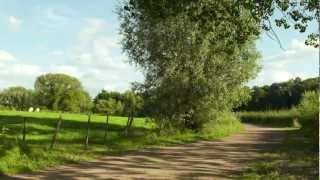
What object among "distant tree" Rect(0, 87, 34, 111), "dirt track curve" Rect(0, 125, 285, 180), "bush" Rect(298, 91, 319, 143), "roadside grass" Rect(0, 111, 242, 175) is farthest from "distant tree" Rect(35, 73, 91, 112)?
"dirt track curve" Rect(0, 125, 285, 180)

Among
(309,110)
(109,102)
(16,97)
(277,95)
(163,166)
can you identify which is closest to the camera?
(163,166)

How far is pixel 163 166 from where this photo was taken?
62.3 feet

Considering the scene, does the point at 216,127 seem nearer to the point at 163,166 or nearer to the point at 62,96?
the point at 163,166

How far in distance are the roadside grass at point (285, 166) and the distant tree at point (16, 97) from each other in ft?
454

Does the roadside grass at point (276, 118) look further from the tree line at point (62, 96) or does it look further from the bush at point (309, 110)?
the tree line at point (62, 96)

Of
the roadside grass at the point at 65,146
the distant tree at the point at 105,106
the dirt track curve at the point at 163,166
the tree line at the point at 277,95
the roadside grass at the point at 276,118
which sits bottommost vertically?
the dirt track curve at the point at 163,166

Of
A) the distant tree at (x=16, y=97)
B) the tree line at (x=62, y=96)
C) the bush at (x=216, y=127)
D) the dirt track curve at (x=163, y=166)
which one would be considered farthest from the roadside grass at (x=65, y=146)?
the distant tree at (x=16, y=97)

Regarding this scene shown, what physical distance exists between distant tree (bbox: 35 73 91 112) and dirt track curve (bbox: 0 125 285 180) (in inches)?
4830

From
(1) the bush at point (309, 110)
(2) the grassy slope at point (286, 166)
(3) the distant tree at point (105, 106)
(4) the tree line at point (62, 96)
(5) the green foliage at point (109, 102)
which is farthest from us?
(4) the tree line at point (62, 96)

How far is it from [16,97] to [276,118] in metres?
103

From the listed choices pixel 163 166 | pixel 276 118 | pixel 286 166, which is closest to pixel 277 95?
pixel 276 118

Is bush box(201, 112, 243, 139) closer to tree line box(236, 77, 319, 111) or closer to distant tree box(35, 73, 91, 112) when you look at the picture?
tree line box(236, 77, 319, 111)

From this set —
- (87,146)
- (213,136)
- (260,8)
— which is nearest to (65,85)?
(213,136)

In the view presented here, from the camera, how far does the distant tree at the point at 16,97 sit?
158875mm
